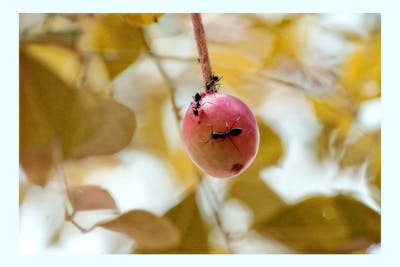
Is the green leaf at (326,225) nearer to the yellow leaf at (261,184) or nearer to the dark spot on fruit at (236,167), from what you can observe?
the yellow leaf at (261,184)

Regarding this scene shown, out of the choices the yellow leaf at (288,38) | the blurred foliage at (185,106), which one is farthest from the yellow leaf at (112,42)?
the yellow leaf at (288,38)

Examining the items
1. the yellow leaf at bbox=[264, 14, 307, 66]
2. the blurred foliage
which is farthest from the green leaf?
the yellow leaf at bbox=[264, 14, 307, 66]

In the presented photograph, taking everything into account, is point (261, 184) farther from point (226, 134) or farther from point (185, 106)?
point (226, 134)

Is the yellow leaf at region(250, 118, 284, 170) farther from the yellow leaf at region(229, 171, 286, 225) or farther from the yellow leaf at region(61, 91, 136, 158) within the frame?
the yellow leaf at region(61, 91, 136, 158)

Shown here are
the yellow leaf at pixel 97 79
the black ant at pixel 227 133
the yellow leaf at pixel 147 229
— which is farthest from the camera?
the yellow leaf at pixel 97 79

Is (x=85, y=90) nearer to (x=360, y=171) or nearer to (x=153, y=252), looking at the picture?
(x=153, y=252)

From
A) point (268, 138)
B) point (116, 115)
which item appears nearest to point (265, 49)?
point (268, 138)
